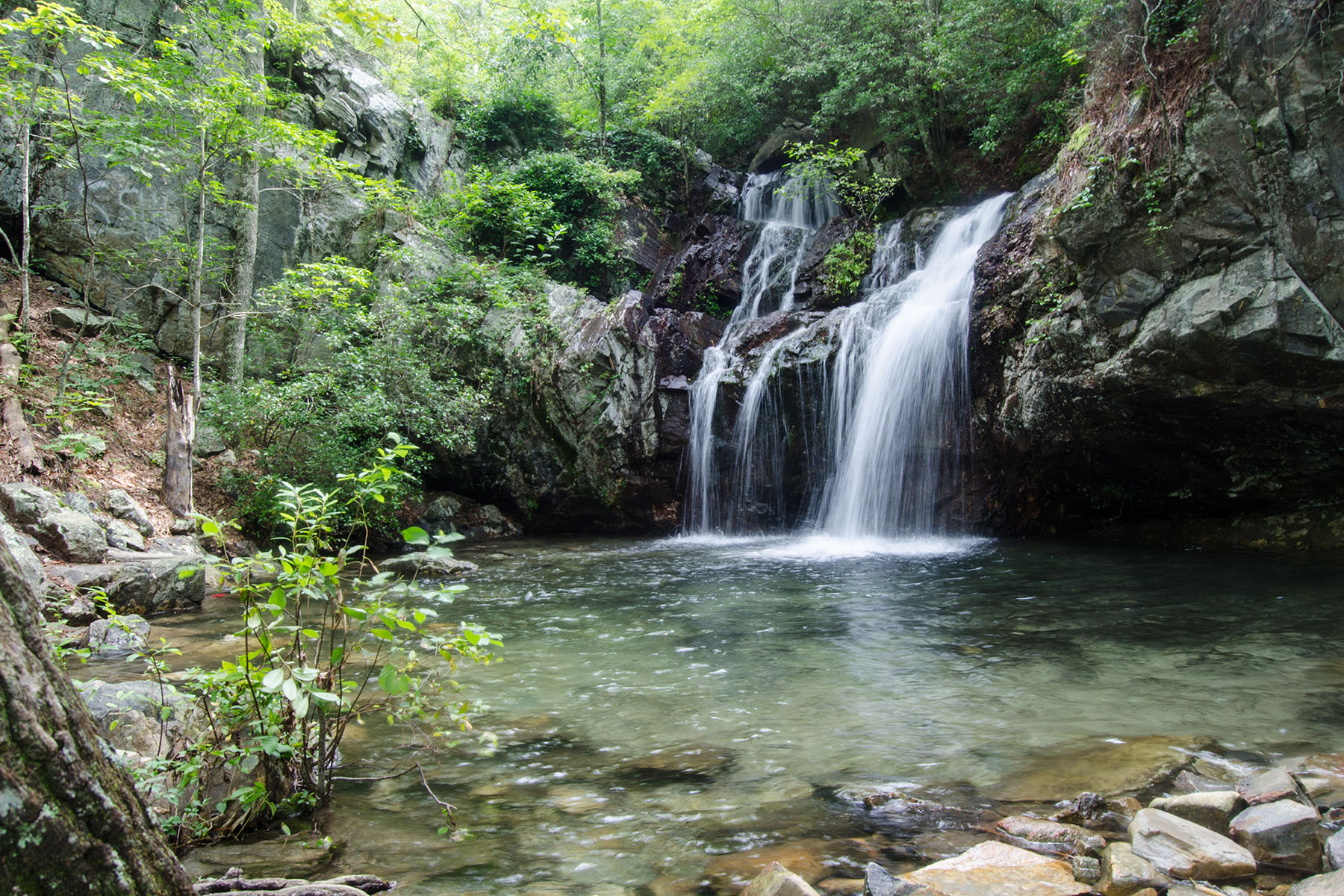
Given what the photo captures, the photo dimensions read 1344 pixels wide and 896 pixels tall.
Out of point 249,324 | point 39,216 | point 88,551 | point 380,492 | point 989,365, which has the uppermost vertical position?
point 39,216

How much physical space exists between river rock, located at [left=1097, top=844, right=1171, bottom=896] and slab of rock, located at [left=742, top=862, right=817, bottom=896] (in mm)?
1047

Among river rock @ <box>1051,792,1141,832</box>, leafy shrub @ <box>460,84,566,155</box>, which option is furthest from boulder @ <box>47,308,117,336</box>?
river rock @ <box>1051,792,1141,832</box>

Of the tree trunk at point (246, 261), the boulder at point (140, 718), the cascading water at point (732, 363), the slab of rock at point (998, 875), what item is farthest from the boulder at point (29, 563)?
the cascading water at point (732, 363)

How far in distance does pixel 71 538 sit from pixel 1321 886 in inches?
384

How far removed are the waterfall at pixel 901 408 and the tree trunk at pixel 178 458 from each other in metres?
10.2

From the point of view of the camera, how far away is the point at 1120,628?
634 centimetres

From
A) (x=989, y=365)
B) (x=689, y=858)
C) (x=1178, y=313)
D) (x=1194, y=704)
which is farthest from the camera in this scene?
(x=989, y=365)

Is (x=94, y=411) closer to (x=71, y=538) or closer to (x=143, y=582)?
(x=71, y=538)

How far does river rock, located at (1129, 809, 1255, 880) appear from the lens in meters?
2.54

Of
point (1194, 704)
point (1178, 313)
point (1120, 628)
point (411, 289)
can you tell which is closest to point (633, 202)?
point (411, 289)

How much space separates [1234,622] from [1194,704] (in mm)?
2601

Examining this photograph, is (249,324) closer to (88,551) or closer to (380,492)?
(88,551)

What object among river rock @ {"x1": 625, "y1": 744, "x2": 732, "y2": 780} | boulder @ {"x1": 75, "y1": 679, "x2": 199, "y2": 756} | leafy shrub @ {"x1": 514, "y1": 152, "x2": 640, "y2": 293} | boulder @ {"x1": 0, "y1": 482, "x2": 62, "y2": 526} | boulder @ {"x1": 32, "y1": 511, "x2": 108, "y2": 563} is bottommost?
river rock @ {"x1": 625, "y1": 744, "x2": 732, "y2": 780}

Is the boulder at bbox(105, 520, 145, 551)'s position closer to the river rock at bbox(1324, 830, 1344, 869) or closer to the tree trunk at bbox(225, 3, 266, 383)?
the tree trunk at bbox(225, 3, 266, 383)
